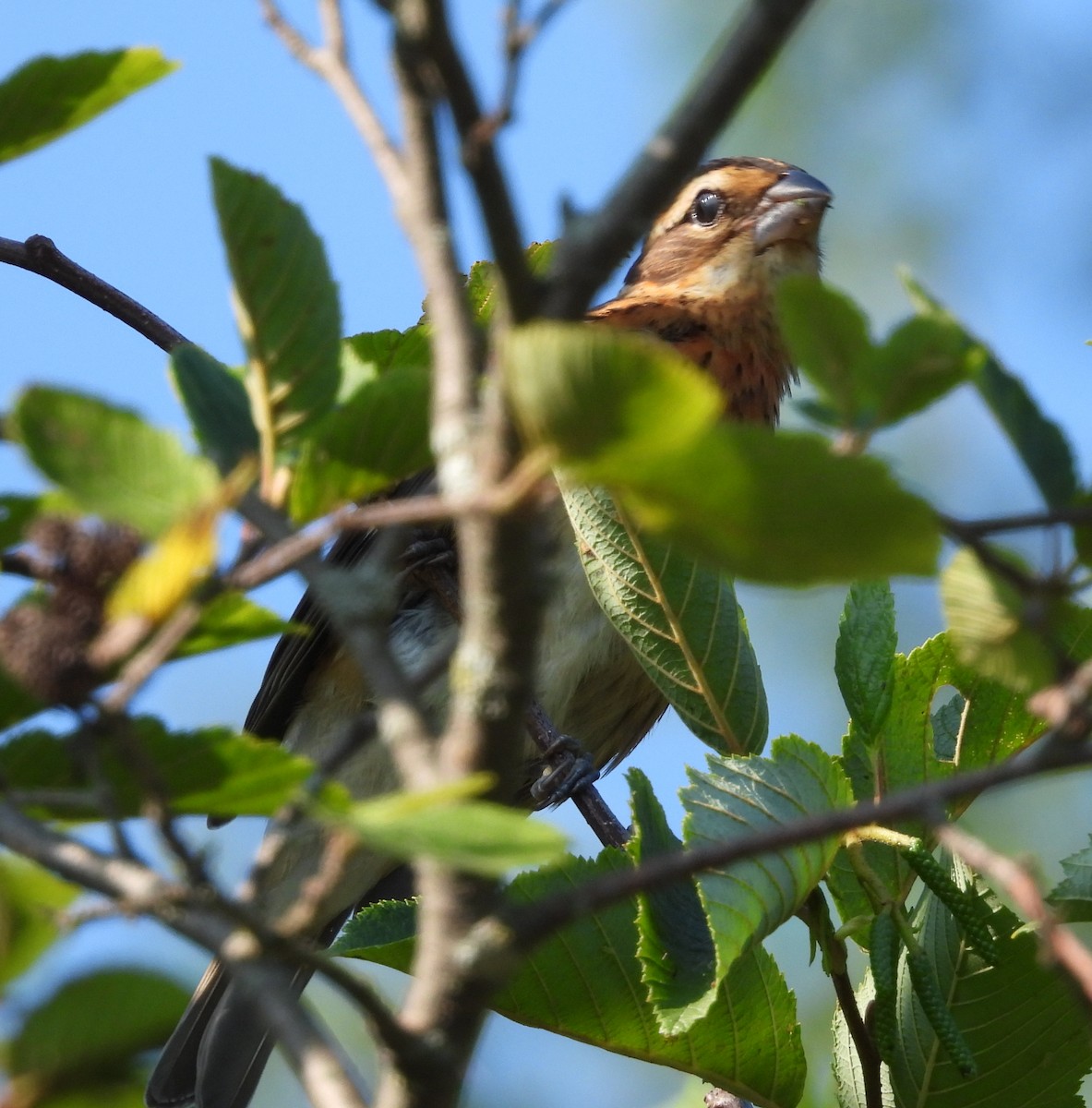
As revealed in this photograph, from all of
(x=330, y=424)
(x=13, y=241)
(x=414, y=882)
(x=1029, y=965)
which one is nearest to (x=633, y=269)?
(x=414, y=882)

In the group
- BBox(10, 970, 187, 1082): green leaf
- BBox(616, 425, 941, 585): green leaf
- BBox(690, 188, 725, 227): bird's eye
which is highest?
BBox(690, 188, 725, 227): bird's eye

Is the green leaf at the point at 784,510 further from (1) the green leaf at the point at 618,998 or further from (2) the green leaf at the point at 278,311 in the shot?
(1) the green leaf at the point at 618,998

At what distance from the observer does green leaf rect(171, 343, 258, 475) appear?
4.20 ft

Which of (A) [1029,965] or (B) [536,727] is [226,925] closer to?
(A) [1029,965]

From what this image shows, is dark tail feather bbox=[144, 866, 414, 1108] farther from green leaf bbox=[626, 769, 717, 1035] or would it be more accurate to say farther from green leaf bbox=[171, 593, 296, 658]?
green leaf bbox=[171, 593, 296, 658]

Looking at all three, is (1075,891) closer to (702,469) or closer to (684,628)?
(684,628)

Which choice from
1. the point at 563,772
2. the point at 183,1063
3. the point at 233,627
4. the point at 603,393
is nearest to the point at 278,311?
the point at 233,627

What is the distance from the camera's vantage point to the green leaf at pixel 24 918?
117 cm

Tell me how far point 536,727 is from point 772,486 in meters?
2.66

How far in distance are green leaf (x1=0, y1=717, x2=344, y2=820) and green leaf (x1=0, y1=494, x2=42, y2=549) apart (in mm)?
160

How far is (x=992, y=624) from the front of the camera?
1168mm

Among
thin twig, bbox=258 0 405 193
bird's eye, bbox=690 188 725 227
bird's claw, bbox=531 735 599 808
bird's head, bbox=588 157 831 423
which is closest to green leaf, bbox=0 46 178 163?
thin twig, bbox=258 0 405 193

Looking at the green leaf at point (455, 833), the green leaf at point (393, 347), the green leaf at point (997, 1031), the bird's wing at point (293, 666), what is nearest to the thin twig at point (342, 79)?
the green leaf at point (455, 833)

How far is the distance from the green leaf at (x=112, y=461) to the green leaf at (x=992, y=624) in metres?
0.53
